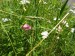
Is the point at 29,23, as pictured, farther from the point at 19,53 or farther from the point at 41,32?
the point at 19,53

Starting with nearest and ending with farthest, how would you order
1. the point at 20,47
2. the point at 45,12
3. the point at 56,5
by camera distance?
the point at 20,47 < the point at 45,12 < the point at 56,5

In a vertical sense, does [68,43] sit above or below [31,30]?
below

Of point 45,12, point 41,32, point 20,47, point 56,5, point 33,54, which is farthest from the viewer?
point 56,5

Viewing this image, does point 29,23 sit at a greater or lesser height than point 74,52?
greater

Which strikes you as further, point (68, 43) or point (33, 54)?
point (68, 43)

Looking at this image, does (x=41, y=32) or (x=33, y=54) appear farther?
(x=41, y=32)

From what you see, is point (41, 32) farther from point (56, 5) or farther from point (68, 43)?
point (56, 5)

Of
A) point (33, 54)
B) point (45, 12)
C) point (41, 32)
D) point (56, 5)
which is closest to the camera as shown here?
point (33, 54)

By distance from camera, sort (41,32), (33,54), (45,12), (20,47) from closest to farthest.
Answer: (33,54) < (20,47) < (41,32) < (45,12)

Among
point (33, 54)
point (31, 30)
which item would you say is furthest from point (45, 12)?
point (33, 54)

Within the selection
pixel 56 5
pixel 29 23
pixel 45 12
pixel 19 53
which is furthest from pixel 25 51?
pixel 56 5
